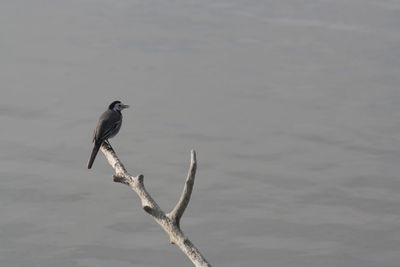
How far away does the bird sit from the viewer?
1389 cm

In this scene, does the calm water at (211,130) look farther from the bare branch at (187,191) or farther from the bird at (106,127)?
the bare branch at (187,191)

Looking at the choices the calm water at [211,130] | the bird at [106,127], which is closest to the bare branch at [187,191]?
the bird at [106,127]

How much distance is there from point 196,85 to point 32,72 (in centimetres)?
366

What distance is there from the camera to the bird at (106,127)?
13891 mm

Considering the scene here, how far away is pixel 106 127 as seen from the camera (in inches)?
563

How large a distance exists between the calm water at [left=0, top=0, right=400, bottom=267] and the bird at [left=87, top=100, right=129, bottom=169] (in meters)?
2.23

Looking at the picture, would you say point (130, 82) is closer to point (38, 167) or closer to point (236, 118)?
point (236, 118)

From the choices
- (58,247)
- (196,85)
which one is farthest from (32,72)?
(58,247)

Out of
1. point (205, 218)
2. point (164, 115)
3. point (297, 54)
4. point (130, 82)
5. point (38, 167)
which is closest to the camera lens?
point (205, 218)

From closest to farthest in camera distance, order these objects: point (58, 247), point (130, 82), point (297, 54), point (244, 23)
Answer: point (58, 247) → point (130, 82) → point (297, 54) → point (244, 23)

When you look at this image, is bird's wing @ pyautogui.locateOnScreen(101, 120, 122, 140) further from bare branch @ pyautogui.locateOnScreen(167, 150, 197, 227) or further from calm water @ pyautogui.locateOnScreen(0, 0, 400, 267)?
bare branch @ pyautogui.locateOnScreen(167, 150, 197, 227)

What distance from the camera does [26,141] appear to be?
64.3 feet

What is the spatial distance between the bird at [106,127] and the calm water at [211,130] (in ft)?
7.30

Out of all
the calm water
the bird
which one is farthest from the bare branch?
the calm water
